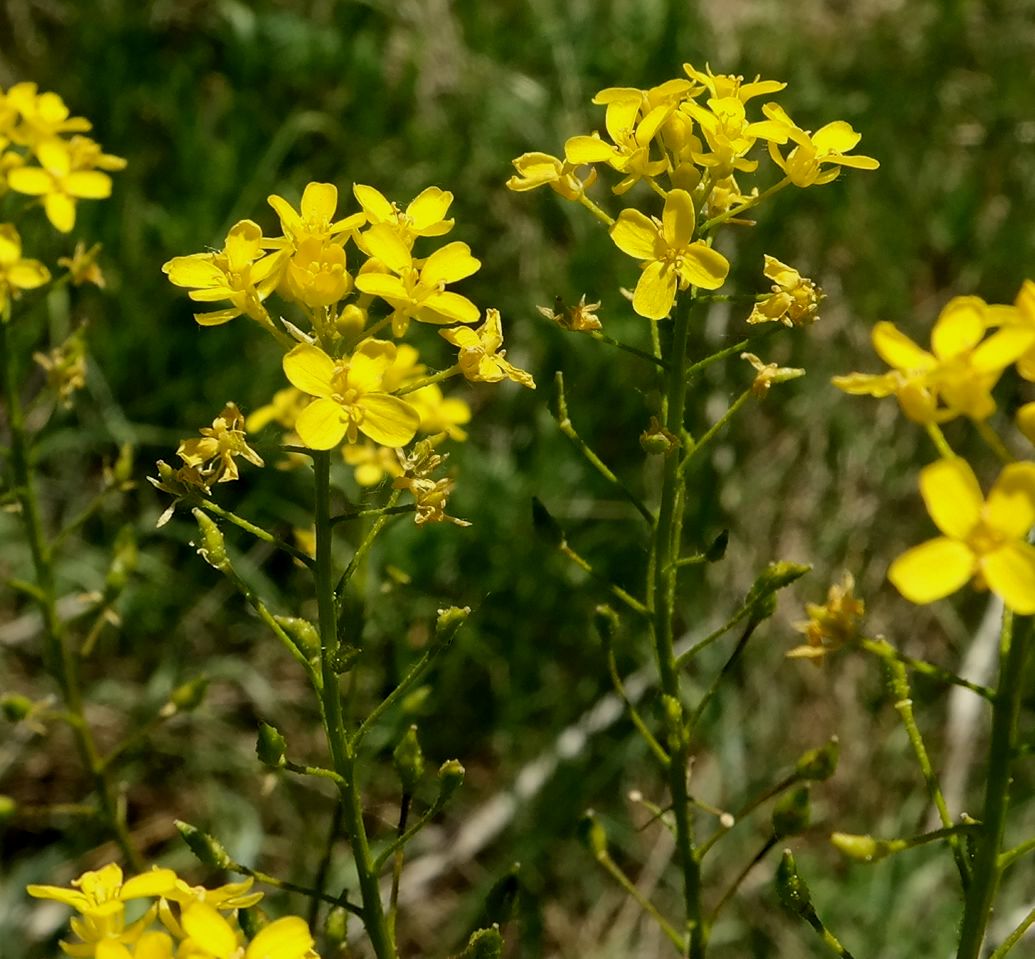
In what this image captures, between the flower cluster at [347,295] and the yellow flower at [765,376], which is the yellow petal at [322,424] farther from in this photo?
the yellow flower at [765,376]

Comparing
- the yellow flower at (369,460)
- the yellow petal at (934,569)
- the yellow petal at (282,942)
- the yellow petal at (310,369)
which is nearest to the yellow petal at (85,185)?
the yellow flower at (369,460)

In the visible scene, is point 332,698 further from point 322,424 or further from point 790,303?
point 790,303

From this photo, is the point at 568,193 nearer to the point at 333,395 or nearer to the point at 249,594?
the point at 333,395

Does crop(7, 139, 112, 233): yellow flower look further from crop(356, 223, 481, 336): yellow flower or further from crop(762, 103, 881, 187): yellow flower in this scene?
crop(762, 103, 881, 187): yellow flower

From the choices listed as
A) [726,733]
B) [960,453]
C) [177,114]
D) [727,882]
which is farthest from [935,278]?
[177,114]

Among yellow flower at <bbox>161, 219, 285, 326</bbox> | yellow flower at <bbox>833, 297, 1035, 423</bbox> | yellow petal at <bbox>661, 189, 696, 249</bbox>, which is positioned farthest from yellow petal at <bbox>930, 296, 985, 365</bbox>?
yellow flower at <bbox>161, 219, 285, 326</bbox>
